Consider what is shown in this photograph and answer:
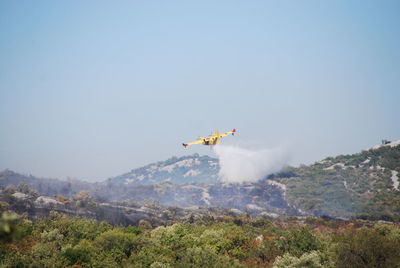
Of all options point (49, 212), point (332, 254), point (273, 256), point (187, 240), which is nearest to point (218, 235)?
point (187, 240)

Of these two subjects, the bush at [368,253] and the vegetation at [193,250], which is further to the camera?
the vegetation at [193,250]

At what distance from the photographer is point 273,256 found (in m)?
70.3

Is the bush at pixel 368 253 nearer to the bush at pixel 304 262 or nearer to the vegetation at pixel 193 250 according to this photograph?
the vegetation at pixel 193 250

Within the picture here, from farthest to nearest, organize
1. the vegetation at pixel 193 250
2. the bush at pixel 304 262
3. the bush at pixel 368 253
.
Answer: the vegetation at pixel 193 250, the bush at pixel 304 262, the bush at pixel 368 253

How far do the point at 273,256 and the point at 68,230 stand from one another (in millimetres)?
42597

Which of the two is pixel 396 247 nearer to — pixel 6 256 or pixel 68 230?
pixel 6 256

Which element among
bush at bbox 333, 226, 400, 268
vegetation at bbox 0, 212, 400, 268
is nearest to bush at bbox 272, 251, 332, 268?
vegetation at bbox 0, 212, 400, 268

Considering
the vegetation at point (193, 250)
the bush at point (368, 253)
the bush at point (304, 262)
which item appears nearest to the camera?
the bush at point (368, 253)

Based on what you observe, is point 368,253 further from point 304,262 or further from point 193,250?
point 193,250

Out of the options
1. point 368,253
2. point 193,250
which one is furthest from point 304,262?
point 193,250

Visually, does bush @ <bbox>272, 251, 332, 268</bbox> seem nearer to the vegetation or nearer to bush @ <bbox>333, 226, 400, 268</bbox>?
the vegetation

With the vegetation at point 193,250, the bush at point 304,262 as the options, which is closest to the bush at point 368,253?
the vegetation at point 193,250

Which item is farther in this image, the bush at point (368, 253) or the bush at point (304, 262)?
the bush at point (304, 262)

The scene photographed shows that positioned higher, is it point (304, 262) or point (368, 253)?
point (368, 253)
